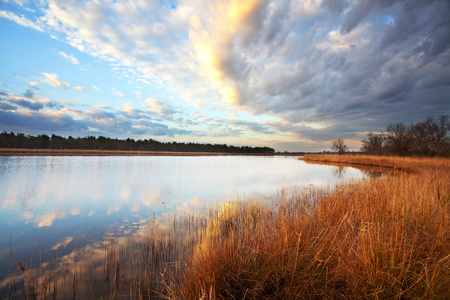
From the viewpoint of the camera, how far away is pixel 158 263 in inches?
160

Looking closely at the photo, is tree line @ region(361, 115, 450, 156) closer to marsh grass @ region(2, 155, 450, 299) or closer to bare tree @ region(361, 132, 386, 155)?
bare tree @ region(361, 132, 386, 155)

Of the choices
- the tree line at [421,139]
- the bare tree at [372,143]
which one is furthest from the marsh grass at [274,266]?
the bare tree at [372,143]

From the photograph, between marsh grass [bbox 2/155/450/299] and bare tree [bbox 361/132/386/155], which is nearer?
marsh grass [bbox 2/155/450/299]

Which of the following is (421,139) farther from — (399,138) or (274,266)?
(274,266)

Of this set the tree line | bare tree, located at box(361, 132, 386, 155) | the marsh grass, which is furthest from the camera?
bare tree, located at box(361, 132, 386, 155)

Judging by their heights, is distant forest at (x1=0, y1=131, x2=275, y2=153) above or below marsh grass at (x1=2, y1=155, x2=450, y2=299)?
above

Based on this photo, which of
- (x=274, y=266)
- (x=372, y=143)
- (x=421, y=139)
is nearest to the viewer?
(x=274, y=266)

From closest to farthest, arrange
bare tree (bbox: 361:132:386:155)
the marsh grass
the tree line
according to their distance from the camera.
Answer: the marsh grass, the tree line, bare tree (bbox: 361:132:386:155)

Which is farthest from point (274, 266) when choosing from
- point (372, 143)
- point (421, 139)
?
point (372, 143)

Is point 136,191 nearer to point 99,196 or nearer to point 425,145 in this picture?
point 99,196

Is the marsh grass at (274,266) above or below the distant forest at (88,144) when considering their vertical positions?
below

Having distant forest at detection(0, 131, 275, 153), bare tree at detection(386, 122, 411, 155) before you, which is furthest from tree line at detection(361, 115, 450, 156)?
distant forest at detection(0, 131, 275, 153)

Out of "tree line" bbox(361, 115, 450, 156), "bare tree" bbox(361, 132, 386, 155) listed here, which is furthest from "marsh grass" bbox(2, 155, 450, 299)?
"bare tree" bbox(361, 132, 386, 155)

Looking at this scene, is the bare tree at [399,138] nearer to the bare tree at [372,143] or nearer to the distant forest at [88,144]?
the bare tree at [372,143]
